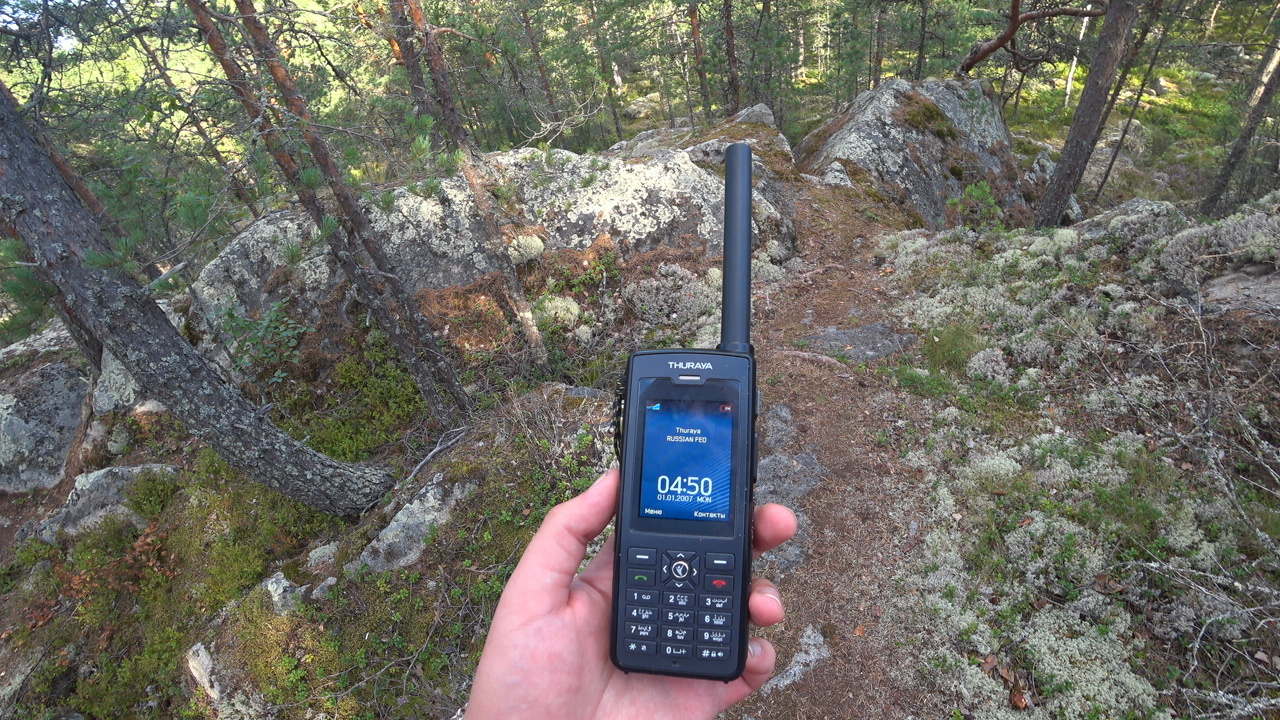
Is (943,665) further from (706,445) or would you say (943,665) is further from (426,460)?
(426,460)

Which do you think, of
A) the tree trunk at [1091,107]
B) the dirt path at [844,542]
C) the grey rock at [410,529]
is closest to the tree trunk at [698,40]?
the tree trunk at [1091,107]

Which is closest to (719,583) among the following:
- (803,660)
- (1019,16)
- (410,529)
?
(803,660)

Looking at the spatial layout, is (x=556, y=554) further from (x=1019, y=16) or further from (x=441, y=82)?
(x=1019, y=16)

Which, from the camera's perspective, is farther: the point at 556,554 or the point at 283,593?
the point at 283,593

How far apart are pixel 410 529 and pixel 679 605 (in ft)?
12.8

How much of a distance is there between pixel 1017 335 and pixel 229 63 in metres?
9.04

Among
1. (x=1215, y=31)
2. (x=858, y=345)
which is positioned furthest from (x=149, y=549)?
(x=1215, y=31)

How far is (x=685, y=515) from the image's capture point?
2.47 m

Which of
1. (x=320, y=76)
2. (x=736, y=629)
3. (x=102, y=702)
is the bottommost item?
(x=102, y=702)

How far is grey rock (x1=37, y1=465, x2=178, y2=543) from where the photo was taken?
6859 millimetres

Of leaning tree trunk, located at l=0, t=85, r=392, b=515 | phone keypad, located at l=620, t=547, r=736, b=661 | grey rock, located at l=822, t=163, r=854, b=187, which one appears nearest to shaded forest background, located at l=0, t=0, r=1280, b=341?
leaning tree trunk, located at l=0, t=85, r=392, b=515

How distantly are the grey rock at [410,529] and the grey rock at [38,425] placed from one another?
8139 mm

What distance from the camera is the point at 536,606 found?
227 cm

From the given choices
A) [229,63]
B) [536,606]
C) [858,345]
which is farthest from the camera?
[858,345]
